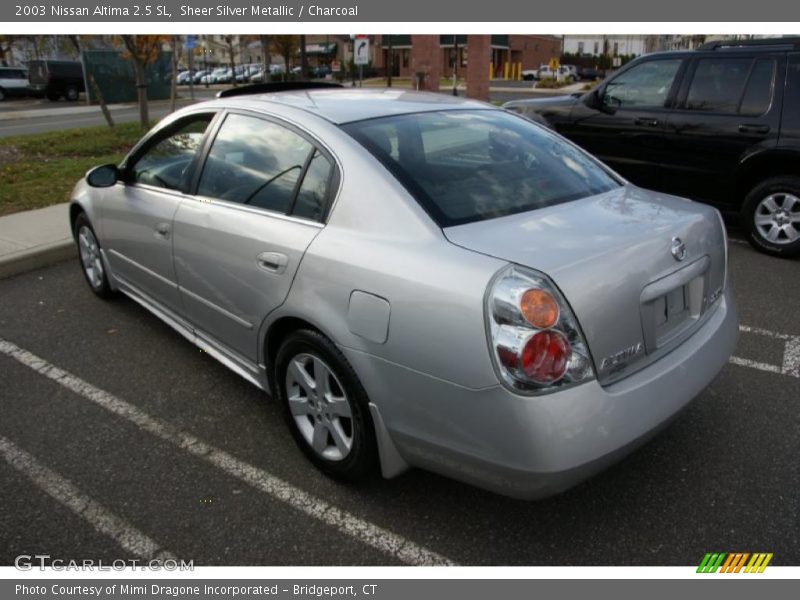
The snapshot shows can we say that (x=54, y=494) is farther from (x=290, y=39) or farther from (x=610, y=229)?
(x=290, y=39)

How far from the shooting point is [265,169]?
3.11 meters

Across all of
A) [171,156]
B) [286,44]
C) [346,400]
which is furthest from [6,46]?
[346,400]

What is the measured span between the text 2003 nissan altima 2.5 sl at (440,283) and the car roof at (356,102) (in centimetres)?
2

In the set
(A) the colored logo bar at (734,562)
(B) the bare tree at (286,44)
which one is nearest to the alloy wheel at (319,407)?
(A) the colored logo bar at (734,562)

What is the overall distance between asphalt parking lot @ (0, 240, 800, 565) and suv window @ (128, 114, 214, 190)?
1160mm

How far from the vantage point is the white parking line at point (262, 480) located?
96.9 inches

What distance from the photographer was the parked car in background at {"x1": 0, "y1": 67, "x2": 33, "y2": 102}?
111 feet

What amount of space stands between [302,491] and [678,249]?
1.85 metres

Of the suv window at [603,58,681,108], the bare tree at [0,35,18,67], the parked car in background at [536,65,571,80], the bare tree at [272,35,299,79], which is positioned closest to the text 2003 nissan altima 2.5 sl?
the suv window at [603,58,681,108]

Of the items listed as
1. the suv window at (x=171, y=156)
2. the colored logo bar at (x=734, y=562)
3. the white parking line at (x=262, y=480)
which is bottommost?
the white parking line at (x=262, y=480)

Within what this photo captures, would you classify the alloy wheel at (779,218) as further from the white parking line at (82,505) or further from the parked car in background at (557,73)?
the parked car in background at (557,73)

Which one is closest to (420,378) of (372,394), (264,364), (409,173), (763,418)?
(372,394)

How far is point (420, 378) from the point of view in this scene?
2232 mm

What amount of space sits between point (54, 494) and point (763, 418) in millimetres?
3370
